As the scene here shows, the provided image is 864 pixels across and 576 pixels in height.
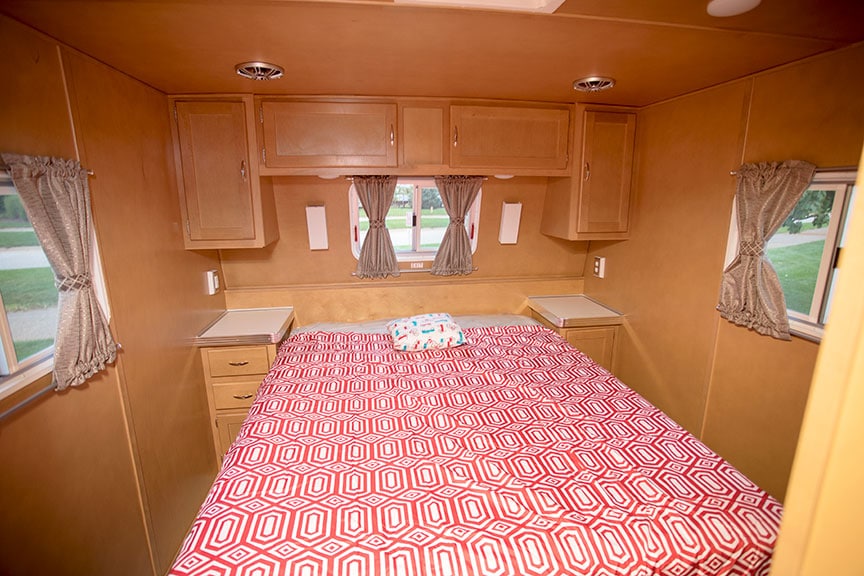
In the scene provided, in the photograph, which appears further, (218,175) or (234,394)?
(234,394)

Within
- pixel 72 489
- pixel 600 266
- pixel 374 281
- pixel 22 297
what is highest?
pixel 22 297

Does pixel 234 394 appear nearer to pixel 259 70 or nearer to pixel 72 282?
pixel 72 282

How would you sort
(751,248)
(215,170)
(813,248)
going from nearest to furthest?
(813,248) → (751,248) → (215,170)

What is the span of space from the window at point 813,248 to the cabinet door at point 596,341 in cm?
110

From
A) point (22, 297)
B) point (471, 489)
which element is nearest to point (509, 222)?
point (471, 489)

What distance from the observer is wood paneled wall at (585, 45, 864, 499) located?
1584 millimetres

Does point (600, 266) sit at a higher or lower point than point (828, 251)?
lower

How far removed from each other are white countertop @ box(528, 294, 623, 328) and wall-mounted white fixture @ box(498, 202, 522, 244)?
52cm

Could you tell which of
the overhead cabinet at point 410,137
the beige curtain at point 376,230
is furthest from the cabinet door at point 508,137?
the beige curtain at point 376,230

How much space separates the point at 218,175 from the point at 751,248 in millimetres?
2791

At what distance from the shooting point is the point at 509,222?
9.82 ft

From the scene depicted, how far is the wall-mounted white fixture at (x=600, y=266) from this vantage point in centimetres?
300

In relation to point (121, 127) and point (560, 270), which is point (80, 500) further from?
point (560, 270)

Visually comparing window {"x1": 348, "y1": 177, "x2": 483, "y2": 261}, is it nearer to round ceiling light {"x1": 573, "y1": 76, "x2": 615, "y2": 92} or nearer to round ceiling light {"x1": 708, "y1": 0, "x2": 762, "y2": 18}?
round ceiling light {"x1": 573, "y1": 76, "x2": 615, "y2": 92}
